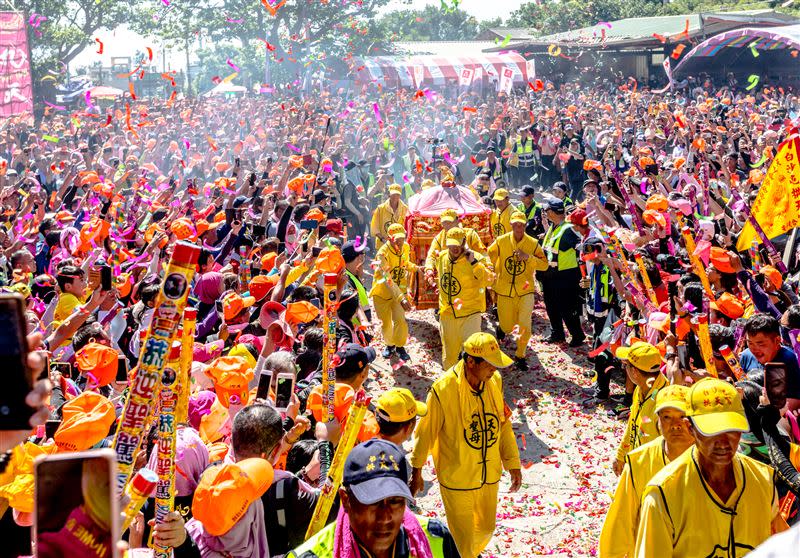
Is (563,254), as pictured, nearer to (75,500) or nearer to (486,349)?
(486,349)

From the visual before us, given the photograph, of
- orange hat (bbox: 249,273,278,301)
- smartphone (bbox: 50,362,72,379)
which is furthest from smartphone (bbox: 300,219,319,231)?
smartphone (bbox: 50,362,72,379)

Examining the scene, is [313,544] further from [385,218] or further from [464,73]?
[464,73]

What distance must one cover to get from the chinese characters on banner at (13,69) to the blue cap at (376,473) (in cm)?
2266

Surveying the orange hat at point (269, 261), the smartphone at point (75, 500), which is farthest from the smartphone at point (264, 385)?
the orange hat at point (269, 261)

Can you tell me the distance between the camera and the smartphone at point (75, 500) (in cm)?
189

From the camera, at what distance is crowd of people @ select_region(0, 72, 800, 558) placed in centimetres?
348

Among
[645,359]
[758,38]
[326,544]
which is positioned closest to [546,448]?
[645,359]

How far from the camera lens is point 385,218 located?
42.8ft

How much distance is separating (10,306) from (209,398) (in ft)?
10.5

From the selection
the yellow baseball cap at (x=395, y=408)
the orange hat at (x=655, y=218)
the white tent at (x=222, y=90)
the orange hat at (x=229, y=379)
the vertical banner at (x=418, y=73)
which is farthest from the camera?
the vertical banner at (x=418, y=73)

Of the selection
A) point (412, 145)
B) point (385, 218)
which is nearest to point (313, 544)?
point (385, 218)

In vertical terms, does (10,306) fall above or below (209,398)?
above

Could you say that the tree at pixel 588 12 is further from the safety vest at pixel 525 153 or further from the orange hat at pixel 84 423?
the orange hat at pixel 84 423

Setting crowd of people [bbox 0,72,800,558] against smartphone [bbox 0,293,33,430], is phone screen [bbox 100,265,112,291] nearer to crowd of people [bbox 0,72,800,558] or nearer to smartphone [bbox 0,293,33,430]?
crowd of people [bbox 0,72,800,558]
